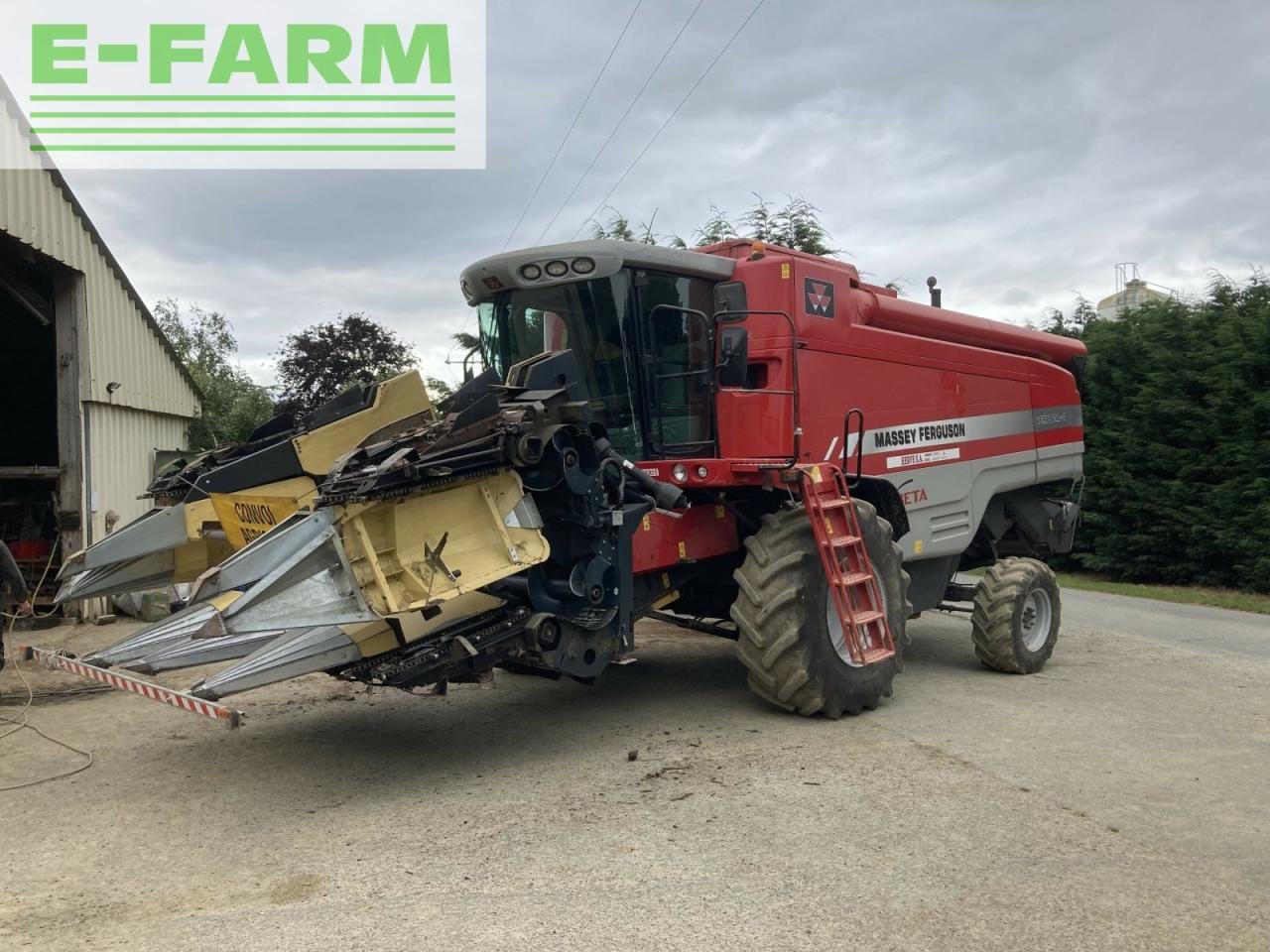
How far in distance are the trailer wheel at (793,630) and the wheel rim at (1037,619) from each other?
2.40 m

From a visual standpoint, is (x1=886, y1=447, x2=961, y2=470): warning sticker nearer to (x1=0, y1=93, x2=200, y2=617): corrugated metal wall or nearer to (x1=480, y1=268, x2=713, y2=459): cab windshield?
(x1=480, y1=268, x2=713, y2=459): cab windshield

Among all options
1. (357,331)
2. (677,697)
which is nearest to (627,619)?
(677,697)

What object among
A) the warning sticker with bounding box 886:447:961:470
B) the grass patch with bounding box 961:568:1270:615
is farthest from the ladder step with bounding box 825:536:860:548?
the grass patch with bounding box 961:568:1270:615

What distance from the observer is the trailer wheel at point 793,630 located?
616 centimetres

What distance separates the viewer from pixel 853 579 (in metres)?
6.48

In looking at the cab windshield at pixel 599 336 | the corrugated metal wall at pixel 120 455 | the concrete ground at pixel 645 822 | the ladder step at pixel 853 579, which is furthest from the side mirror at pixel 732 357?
the corrugated metal wall at pixel 120 455

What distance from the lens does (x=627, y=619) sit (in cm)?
602

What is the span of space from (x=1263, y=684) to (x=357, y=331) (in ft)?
70.4

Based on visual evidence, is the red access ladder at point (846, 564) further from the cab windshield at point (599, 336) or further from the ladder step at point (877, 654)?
the cab windshield at point (599, 336)

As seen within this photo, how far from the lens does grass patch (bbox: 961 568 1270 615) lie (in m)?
12.5

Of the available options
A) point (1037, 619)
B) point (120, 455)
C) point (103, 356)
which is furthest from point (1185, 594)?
point (103, 356)

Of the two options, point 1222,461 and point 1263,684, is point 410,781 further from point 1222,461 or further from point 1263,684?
point 1222,461

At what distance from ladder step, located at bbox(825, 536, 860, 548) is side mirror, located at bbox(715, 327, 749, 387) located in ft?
3.98

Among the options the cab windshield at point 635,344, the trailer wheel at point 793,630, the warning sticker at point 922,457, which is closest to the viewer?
the trailer wheel at point 793,630
